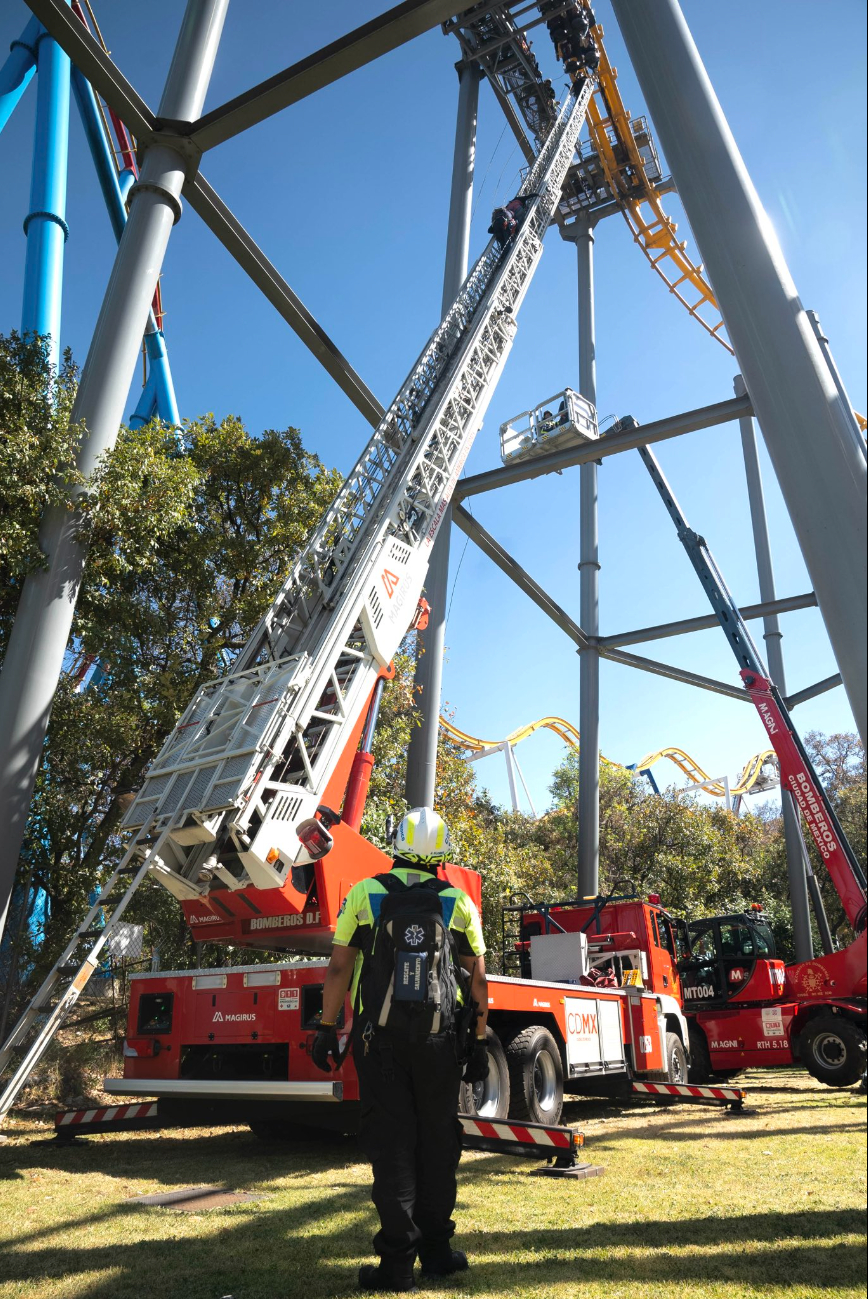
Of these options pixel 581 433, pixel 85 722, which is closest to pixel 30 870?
pixel 85 722

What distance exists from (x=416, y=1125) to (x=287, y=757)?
379 centimetres

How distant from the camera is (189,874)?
6898 millimetres

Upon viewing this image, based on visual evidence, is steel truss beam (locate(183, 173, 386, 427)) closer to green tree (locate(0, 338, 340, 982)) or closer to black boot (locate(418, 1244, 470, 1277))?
green tree (locate(0, 338, 340, 982))

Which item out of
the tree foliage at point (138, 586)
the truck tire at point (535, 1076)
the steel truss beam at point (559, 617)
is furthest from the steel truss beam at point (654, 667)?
the truck tire at point (535, 1076)

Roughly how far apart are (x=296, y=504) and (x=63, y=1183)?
7834 millimetres

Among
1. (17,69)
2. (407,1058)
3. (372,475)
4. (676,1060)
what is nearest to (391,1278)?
(407,1058)

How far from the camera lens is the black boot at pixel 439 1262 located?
3.74 m

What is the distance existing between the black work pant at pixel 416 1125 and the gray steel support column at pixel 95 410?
421 centimetres

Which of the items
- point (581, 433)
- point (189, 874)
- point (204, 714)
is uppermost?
point (581, 433)

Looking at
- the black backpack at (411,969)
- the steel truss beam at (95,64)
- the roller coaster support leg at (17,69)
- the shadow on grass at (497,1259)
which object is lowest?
the shadow on grass at (497,1259)

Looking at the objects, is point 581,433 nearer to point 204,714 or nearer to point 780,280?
point 204,714

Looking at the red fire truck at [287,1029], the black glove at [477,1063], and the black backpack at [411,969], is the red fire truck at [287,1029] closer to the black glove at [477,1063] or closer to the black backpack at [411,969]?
the black glove at [477,1063]

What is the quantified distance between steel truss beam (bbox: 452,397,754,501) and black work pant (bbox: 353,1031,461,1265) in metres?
10.1

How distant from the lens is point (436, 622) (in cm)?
1244
